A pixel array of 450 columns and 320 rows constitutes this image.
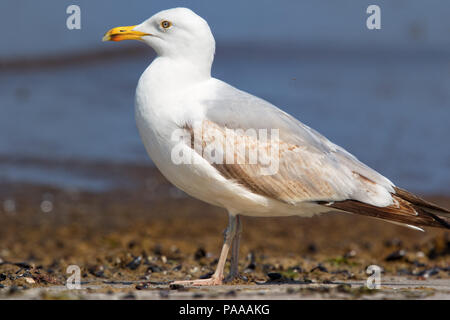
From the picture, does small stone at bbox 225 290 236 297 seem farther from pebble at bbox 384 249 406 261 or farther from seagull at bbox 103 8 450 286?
pebble at bbox 384 249 406 261

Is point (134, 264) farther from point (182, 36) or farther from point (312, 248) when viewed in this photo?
point (312, 248)

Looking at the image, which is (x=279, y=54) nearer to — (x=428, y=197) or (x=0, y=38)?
Answer: (x=0, y=38)

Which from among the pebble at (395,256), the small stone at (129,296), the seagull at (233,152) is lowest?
the pebble at (395,256)

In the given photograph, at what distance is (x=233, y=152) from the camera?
18.5 ft

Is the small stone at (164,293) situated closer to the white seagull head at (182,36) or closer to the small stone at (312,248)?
the white seagull head at (182,36)

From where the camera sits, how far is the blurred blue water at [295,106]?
40.8 feet

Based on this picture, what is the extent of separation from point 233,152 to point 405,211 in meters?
1.37

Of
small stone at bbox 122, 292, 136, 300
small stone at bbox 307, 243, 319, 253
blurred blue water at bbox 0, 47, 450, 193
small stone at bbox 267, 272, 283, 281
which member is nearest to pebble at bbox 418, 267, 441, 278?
small stone at bbox 267, 272, 283, 281

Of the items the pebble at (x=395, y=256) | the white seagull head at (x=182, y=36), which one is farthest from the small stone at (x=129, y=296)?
the pebble at (x=395, y=256)

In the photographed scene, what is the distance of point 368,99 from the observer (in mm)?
15297

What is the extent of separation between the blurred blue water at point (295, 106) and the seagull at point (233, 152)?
229 inches

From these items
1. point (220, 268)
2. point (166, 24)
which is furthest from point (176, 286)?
point (166, 24)

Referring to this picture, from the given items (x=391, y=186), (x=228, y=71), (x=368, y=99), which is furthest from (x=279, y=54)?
(x=391, y=186)

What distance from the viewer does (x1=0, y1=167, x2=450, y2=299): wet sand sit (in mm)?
5355
